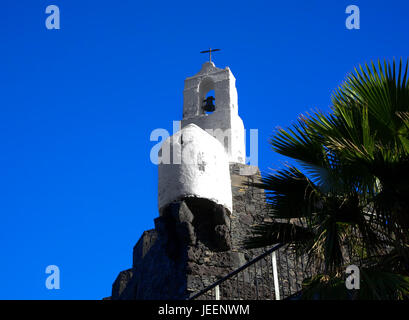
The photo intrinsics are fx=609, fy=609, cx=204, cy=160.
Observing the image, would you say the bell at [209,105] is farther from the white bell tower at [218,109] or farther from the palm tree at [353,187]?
the palm tree at [353,187]

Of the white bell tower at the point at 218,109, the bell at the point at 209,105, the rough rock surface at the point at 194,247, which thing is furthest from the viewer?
the bell at the point at 209,105

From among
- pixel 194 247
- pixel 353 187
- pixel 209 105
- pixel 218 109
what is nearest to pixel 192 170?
pixel 194 247

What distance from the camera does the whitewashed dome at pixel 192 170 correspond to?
12500 mm

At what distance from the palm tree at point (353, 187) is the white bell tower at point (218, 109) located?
8234 mm

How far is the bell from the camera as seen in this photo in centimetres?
1706

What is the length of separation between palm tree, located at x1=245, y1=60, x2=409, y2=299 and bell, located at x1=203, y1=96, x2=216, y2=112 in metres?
10.0

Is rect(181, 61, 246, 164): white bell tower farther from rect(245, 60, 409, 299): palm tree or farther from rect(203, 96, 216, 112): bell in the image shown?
rect(245, 60, 409, 299): palm tree

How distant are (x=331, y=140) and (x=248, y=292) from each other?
5.95 m

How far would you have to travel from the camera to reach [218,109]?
54.4ft

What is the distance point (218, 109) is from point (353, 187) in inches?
411

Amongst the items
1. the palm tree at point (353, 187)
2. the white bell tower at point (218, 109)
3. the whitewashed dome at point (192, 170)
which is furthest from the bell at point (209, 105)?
the palm tree at point (353, 187)

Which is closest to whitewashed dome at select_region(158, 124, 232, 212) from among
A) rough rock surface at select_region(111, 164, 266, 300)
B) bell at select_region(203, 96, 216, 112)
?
rough rock surface at select_region(111, 164, 266, 300)

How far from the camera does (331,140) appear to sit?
20.9ft
